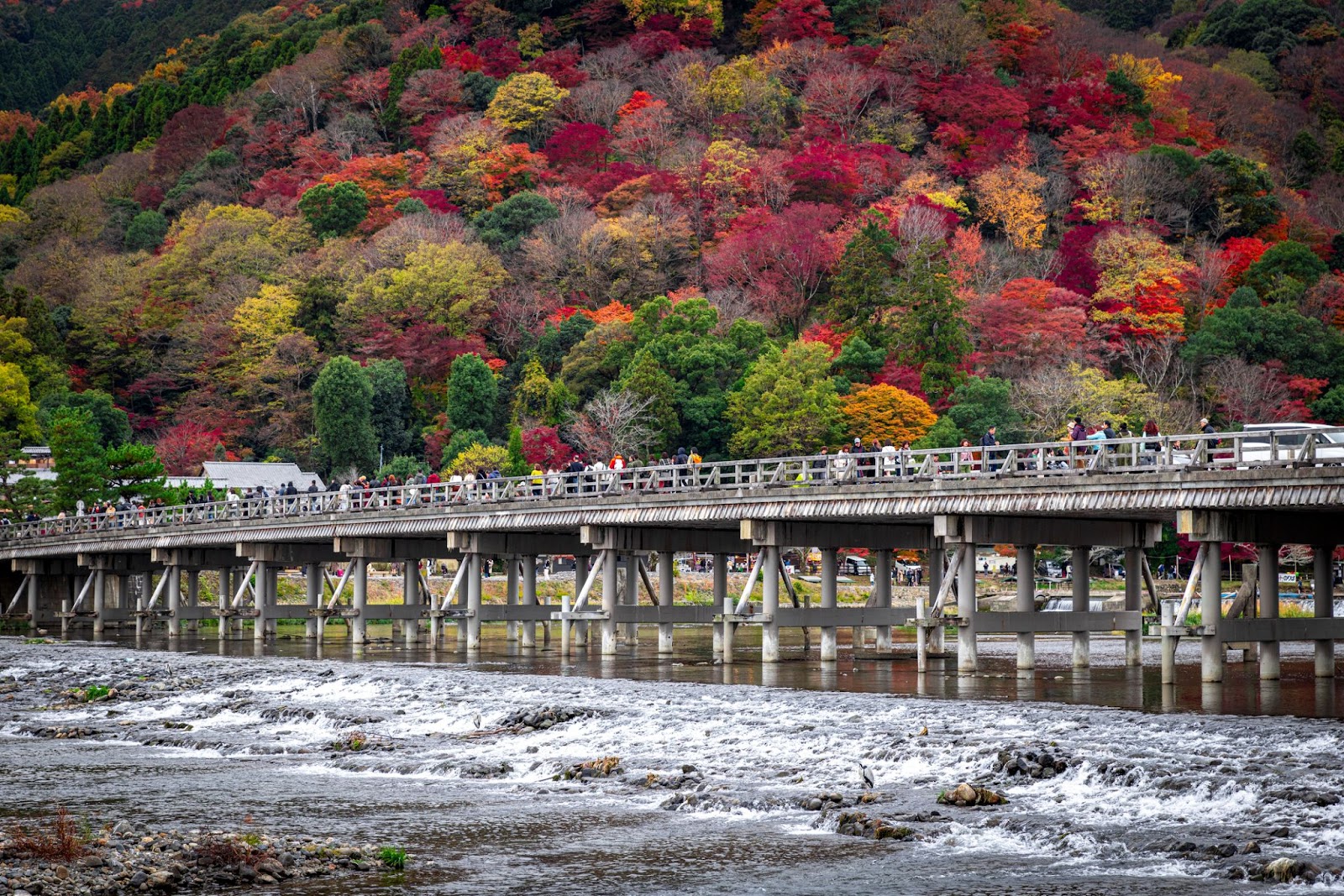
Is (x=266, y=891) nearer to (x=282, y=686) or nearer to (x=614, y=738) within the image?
(x=614, y=738)

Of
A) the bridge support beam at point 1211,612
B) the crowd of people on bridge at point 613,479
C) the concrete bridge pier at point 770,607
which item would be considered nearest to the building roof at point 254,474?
the crowd of people on bridge at point 613,479

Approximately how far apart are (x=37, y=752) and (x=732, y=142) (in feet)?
369

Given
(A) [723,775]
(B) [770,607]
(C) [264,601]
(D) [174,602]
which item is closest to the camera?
(A) [723,775]

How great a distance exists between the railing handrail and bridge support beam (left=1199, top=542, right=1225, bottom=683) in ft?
6.60

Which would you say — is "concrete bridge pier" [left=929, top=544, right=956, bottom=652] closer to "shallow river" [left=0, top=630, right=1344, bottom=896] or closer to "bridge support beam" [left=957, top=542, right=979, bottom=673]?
"bridge support beam" [left=957, top=542, right=979, bottom=673]

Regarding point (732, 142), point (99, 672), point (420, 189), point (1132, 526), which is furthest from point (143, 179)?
point (1132, 526)

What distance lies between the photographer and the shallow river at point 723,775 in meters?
19.3

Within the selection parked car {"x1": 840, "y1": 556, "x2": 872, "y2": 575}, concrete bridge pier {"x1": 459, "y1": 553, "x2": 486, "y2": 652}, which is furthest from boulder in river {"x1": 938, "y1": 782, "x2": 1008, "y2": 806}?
parked car {"x1": 840, "y1": 556, "x2": 872, "y2": 575}

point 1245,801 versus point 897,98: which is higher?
point 897,98

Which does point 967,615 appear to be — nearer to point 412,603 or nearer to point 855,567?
point 412,603

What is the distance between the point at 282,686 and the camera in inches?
1577

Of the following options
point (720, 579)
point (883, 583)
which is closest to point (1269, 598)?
point (883, 583)

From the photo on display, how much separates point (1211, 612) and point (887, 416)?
2093 inches

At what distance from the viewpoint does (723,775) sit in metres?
25.6
